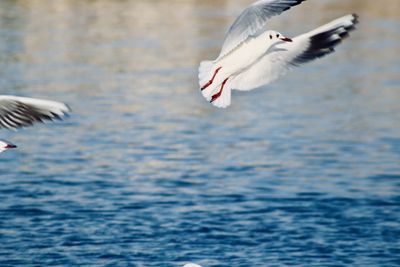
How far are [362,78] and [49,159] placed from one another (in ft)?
25.2

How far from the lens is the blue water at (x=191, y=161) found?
12570 mm

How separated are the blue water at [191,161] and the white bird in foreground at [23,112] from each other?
300cm

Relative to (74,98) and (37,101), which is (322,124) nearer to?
(74,98)

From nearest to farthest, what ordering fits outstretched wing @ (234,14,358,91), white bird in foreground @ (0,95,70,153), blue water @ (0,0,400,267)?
white bird in foreground @ (0,95,70,153) → outstretched wing @ (234,14,358,91) → blue water @ (0,0,400,267)

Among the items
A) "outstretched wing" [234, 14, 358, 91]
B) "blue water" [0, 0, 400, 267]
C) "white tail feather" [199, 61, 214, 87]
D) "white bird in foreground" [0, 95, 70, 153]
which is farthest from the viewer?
"blue water" [0, 0, 400, 267]

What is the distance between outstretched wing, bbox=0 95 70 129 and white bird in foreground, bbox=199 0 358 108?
1.09 meters

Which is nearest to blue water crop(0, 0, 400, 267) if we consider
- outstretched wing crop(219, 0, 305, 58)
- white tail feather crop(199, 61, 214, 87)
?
white tail feather crop(199, 61, 214, 87)

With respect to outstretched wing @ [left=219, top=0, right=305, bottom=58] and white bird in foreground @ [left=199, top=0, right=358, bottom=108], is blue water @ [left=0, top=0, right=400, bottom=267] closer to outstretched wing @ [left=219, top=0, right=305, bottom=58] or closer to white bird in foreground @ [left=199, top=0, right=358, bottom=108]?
white bird in foreground @ [left=199, top=0, right=358, bottom=108]

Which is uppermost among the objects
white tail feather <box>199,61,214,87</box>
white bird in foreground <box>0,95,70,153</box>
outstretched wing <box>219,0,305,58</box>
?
outstretched wing <box>219,0,305,58</box>

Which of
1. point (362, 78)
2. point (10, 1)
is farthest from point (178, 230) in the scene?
point (10, 1)

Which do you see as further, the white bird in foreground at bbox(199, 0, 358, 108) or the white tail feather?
the white tail feather

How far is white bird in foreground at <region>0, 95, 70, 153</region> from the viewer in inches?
351

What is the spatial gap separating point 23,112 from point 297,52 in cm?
235

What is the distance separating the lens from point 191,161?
16.3m
